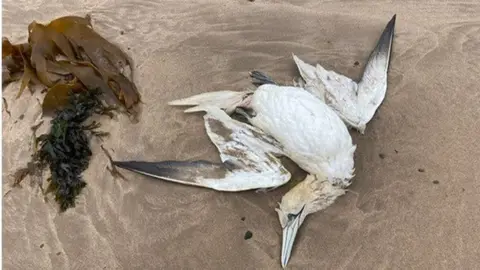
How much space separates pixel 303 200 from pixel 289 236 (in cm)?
22

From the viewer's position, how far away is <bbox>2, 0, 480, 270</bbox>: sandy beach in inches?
115


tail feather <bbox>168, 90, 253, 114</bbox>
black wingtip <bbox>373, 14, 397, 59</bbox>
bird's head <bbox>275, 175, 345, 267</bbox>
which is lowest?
bird's head <bbox>275, 175, 345, 267</bbox>

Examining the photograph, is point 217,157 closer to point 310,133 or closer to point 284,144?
point 284,144

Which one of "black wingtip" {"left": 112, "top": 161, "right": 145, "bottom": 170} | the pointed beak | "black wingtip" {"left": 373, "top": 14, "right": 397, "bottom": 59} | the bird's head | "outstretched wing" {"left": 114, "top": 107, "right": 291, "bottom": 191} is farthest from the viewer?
"black wingtip" {"left": 373, "top": 14, "right": 397, "bottom": 59}

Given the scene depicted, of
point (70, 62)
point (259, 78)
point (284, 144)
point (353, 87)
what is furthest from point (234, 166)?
point (70, 62)

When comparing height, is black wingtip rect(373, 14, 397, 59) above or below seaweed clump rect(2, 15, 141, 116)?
above

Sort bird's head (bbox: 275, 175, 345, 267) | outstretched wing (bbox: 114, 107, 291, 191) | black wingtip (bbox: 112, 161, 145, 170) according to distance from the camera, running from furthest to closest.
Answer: black wingtip (bbox: 112, 161, 145, 170), outstretched wing (bbox: 114, 107, 291, 191), bird's head (bbox: 275, 175, 345, 267)

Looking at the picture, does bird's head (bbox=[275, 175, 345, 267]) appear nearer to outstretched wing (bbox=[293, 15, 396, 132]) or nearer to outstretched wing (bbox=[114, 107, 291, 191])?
outstretched wing (bbox=[114, 107, 291, 191])

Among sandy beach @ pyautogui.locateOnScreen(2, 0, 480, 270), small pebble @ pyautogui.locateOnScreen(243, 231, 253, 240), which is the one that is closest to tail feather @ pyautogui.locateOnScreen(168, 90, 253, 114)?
sandy beach @ pyautogui.locateOnScreen(2, 0, 480, 270)

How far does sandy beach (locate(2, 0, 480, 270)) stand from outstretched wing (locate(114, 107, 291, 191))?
7 centimetres

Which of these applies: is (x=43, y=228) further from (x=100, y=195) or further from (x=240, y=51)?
(x=240, y=51)

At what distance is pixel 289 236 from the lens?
2904 mm

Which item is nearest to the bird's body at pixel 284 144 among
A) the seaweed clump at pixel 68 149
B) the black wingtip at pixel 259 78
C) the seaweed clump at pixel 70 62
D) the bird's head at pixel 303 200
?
the bird's head at pixel 303 200

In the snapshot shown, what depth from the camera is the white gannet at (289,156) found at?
304 centimetres
